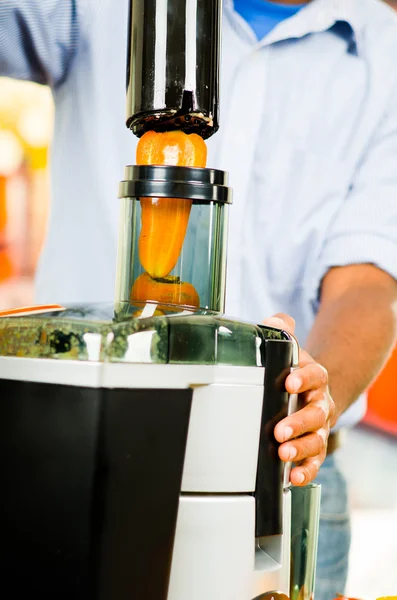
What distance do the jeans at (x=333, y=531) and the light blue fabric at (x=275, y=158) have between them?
10 centimetres

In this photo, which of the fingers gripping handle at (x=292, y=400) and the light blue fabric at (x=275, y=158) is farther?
the light blue fabric at (x=275, y=158)

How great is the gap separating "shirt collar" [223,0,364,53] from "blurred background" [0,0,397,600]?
130 cm

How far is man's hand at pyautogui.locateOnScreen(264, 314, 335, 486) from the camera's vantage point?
48 centimetres

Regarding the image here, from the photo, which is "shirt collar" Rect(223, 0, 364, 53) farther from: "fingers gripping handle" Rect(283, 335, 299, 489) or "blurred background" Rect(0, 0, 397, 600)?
"blurred background" Rect(0, 0, 397, 600)

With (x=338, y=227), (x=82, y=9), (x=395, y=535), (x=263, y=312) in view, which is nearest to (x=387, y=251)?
(x=338, y=227)

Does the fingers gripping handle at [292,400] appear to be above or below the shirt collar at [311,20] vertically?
below

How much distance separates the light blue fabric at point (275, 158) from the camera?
4.11ft

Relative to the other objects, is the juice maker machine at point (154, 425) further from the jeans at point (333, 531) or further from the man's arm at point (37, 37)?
the jeans at point (333, 531)

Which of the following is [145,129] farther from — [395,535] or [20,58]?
[395,535]

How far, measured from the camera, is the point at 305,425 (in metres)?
0.53

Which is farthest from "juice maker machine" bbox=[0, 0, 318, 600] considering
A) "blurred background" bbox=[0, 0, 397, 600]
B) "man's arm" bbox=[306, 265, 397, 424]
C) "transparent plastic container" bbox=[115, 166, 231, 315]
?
"blurred background" bbox=[0, 0, 397, 600]

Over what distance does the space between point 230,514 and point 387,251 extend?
0.84m

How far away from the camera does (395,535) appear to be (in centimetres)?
269

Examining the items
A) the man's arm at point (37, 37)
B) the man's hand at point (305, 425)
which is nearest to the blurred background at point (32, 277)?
the man's arm at point (37, 37)
